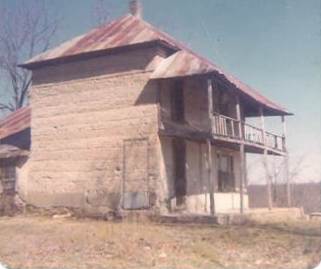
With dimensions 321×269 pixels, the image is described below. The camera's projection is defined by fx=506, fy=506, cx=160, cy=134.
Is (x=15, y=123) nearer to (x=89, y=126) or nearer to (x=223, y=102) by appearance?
(x=89, y=126)

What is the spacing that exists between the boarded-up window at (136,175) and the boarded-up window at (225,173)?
4732 millimetres

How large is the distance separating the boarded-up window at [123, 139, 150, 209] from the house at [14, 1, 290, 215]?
32 millimetres

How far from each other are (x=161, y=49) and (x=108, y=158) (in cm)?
391

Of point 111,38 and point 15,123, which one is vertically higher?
point 111,38

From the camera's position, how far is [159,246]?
9.68 metres

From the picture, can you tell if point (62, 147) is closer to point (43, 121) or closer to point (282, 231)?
point (43, 121)

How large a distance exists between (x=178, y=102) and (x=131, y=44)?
8.54 ft

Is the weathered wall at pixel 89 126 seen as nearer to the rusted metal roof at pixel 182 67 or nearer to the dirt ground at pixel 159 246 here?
the rusted metal roof at pixel 182 67

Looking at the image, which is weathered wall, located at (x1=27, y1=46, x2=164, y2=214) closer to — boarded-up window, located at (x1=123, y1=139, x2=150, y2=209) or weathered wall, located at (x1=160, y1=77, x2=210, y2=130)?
boarded-up window, located at (x1=123, y1=139, x2=150, y2=209)

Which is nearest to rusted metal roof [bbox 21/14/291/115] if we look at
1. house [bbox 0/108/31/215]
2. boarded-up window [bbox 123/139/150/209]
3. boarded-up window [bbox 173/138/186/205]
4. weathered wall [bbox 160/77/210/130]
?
weathered wall [bbox 160/77/210/130]

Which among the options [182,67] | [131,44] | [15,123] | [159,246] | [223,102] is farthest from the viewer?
[15,123]

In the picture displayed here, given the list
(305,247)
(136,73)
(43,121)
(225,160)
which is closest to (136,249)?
(305,247)

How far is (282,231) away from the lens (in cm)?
1224

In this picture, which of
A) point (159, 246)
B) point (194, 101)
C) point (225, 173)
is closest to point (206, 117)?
point (194, 101)
